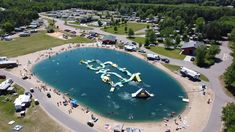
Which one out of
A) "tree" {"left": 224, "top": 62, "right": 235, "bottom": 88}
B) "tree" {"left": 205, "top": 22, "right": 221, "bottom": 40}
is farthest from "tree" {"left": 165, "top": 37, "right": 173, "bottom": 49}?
"tree" {"left": 224, "top": 62, "right": 235, "bottom": 88}

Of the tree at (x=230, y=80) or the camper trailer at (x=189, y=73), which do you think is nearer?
the tree at (x=230, y=80)

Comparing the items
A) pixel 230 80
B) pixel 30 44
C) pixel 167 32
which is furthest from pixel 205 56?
pixel 30 44

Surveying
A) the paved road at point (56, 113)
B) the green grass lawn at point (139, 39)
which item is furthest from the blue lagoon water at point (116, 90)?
the green grass lawn at point (139, 39)

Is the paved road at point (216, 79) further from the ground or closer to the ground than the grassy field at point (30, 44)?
closer to the ground

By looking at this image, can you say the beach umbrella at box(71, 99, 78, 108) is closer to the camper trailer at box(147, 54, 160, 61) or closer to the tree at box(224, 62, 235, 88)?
the camper trailer at box(147, 54, 160, 61)

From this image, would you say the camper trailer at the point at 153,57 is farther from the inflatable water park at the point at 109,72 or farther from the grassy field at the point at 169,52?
the inflatable water park at the point at 109,72

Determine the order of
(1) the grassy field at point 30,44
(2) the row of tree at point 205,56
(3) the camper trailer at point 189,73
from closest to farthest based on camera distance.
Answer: (3) the camper trailer at point 189,73, (2) the row of tree at point 205,56, (1) the grassy field at point 30,44
